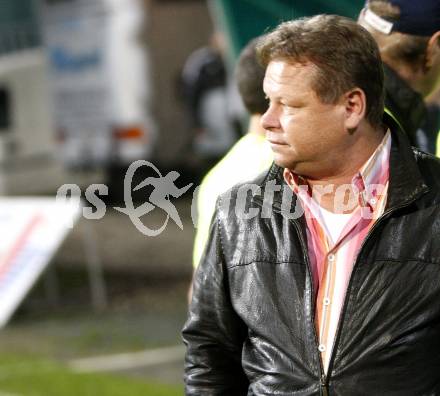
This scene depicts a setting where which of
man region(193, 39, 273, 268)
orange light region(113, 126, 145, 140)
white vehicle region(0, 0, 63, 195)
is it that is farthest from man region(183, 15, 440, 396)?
orange light region(113, 126, 145, 140)

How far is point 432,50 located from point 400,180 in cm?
91

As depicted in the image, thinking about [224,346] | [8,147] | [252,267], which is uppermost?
[252,267]

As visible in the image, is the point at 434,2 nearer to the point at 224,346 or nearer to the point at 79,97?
the point at 224,346

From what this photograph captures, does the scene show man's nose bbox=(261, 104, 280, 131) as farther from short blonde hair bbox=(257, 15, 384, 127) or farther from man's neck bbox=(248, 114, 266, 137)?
man's neck bbox=(248, 114, 266, 137)

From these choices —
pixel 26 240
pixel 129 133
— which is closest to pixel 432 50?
pixel 26 240

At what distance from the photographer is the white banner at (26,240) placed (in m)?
9.70

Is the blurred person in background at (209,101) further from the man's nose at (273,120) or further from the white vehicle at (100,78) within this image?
the man's nose at (273,120)

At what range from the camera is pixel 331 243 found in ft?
9.71

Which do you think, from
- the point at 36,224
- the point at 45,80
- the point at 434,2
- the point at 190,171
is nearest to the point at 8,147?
the point at 45,80

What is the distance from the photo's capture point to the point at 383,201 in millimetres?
2924

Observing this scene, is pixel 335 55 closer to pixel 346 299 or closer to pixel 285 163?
pixel 285 163

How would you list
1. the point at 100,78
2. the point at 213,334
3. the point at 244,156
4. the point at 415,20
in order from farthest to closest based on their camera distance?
the point at 100,78 < the point at 244,156 < the point at 415,20 < the point at 213,334

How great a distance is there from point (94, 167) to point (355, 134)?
13.9 m

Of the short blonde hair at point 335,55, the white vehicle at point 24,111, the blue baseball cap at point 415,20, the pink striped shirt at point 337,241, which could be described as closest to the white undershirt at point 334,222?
the pink striped shirt at point 337,241
